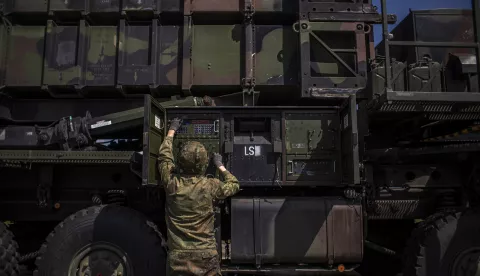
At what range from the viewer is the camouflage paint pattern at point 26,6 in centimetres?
522

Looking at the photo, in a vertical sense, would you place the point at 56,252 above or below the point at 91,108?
below

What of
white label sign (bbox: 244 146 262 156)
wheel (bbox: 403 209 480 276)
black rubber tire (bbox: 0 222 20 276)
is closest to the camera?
black rubber tire (bbox: 0 222 20 276)

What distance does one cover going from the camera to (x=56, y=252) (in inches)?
180

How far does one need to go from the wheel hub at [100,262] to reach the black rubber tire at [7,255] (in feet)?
2.15

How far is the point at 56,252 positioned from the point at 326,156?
318 centimetres

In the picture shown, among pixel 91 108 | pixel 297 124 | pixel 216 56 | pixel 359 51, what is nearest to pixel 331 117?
pixel 297 124

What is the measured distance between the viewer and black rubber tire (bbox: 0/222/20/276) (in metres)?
Result: 4.51

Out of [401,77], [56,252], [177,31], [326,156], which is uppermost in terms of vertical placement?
[177,31]

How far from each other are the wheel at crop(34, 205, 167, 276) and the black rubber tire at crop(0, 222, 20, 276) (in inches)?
11.2

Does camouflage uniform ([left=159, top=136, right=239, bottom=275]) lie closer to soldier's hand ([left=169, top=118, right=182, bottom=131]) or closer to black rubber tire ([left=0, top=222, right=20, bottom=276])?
soldier's hand ([left=169, top=118, right=182, bottom=131])

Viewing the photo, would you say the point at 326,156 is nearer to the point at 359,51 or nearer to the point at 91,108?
the point at 359,51

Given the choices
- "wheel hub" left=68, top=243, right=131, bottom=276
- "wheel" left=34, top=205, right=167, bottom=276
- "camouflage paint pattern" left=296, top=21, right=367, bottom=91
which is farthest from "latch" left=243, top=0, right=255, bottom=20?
"wheel hub" left=68, top=243, right=131, bottom=276

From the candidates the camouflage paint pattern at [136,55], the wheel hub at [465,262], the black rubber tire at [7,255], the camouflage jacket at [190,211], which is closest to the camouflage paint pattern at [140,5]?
the camouflage paint pattern at [136,55]

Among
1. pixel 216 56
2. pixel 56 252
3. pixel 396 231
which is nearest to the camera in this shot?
Answer: pixel 56 252
